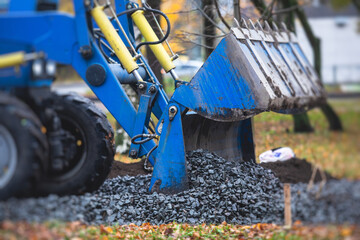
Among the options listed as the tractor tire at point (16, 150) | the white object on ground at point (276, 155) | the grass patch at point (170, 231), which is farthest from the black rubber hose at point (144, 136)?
the tractor tire at point (16, 150)

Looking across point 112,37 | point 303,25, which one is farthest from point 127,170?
point 303,25

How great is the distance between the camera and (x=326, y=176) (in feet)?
16.1

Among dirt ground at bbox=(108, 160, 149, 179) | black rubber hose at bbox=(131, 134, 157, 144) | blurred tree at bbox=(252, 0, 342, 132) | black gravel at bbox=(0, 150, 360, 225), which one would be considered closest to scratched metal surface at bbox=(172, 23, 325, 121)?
black rubber hose at bbox=(131, 134, 157, 144)

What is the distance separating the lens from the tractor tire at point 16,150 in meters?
4.35

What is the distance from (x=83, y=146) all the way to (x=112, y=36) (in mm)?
1484

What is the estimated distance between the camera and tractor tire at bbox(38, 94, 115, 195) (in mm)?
5145

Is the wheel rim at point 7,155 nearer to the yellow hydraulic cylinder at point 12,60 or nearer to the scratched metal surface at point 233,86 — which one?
the yellow hydraulic cylinder at point 12,60

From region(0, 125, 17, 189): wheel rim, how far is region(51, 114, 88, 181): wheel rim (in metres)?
0.77

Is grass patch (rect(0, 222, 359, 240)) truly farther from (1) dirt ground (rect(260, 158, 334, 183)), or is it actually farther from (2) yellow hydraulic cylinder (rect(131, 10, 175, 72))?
(2) yellow hydraulic cylinder (rect(131, 10, 175, 72))

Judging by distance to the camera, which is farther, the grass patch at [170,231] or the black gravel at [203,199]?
the black gravel at [203,199]

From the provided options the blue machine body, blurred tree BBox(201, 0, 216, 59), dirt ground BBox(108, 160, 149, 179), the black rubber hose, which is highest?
blurred tree BBox(201, 0, 216, 59)

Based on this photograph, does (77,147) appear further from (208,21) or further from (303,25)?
(303,25)

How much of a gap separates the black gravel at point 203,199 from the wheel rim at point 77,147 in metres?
0.25

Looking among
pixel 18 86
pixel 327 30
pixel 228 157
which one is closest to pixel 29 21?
pixel 18 86
